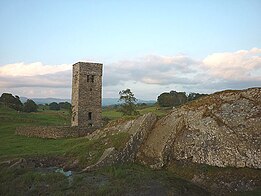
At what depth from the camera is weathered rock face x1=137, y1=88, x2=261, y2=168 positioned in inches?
696

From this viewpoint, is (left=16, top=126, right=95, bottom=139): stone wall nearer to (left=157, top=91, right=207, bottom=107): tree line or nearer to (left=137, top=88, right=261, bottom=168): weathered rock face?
(left=137, top=88, right=261, bottom=168): weathered rock face

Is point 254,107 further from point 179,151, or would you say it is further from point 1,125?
point 1,125

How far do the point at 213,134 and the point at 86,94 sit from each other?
22.9 metres

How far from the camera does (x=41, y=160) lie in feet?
71.1

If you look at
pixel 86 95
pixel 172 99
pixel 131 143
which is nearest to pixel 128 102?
pixel 86 95

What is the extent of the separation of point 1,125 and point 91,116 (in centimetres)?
1525

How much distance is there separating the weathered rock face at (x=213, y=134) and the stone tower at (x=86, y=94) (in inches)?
697

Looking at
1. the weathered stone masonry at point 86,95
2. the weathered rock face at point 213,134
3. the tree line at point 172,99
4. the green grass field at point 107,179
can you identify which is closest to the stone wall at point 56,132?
the weathered stone masonry at point 86,95

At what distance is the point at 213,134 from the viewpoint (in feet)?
62.5

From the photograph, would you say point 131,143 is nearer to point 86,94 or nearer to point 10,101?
point 86,94

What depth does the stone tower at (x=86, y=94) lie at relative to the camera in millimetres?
38281

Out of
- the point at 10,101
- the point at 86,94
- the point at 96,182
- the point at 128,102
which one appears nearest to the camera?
the point at 96,182

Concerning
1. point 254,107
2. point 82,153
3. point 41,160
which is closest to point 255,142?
point 254,107

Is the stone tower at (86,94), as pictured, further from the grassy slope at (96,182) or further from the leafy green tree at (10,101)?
the leafy green tree at (10,101)
